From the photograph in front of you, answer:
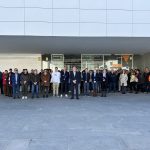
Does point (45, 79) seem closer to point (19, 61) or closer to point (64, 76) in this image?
point (64, 76)

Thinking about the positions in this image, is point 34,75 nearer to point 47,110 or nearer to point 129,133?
point 47,110

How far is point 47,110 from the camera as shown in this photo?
15.1 meters
